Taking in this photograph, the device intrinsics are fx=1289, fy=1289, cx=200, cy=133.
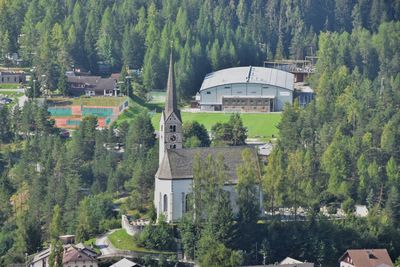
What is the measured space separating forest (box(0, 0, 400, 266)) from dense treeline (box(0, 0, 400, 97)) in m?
0.17

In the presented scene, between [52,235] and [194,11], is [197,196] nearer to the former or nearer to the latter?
[52,235]

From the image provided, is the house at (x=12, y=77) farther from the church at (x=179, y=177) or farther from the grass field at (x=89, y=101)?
the church at (x=179, y=177)

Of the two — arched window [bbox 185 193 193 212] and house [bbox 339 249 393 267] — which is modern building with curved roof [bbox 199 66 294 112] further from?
house [bbox 339 249 393 267]

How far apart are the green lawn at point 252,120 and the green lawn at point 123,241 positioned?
26628mm

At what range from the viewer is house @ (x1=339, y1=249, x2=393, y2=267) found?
72.7 m

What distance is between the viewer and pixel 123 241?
73875 mm

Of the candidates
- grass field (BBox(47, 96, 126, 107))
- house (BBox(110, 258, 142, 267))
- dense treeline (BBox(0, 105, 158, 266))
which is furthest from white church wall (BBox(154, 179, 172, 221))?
grass field (BBox(47, 96, 126, 107))

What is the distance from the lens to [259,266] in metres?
70.8

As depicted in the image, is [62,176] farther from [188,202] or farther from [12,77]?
[12,77]

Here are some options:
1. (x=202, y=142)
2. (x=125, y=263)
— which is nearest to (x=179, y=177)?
(x=125, y=263)

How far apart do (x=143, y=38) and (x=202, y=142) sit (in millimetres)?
36490

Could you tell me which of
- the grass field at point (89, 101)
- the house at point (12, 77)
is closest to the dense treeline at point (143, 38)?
the grass field at point (89, 101)

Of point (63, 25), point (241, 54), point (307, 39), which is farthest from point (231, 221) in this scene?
point (307, 39)

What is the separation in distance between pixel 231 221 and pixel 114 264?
7106 mm
